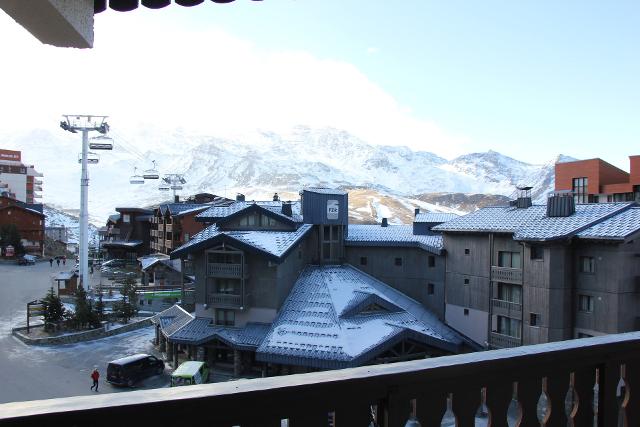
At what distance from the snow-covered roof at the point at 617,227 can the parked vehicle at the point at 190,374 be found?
617 inches

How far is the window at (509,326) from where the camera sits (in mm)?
20797

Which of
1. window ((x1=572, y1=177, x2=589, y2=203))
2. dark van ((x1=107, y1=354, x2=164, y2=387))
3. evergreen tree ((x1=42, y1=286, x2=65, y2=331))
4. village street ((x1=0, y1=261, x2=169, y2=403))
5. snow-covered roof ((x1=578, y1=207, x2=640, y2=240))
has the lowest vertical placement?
village street ((x1=0, y1=261, x2=169, y2=403))

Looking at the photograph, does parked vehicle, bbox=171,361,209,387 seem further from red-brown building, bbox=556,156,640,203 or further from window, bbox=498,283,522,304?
red-brown building, bbox=556,156,640,203

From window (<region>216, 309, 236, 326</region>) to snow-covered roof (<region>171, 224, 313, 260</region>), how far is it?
3.19 metres

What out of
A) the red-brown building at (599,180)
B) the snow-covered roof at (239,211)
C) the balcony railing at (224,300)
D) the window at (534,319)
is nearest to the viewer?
the window at (534,319)

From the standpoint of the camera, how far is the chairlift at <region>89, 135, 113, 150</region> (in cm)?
3794

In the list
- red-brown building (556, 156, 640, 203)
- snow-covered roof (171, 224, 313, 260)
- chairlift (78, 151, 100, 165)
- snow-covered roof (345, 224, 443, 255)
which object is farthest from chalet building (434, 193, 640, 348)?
chairlift (78, 151, 100, 165)

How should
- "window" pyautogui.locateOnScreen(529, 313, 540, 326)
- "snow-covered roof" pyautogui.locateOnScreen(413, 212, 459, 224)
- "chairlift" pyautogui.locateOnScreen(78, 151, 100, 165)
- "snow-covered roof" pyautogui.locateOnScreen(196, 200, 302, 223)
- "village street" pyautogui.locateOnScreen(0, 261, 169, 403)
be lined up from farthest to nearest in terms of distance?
1. "chairlift" pyautogui.locateOnScreen(78, 151, 100, 165)
2. "snow-covered roof" pyautogui.locateOnScreen(413, 212, 459, 224)
3. "snow-covered roof" pyautogui.locateOnScreen(196, 200, 302, 223)
4. "window" pyautogui.locateOnScreen(529, 313, 540, 326)
5. "village street" pyautogui.locateOnScreen(0, 261, 169, 403)

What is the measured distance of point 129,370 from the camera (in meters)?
19.6

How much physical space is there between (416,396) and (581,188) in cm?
4486

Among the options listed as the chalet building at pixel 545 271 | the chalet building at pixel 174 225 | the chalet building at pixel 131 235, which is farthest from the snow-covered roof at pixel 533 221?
the chalet building at pixel 131 235

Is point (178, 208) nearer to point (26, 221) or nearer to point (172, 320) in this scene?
point (26, 221)

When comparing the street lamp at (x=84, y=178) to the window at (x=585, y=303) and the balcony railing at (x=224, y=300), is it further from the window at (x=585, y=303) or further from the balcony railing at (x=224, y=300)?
the window at (x=585, y=303)

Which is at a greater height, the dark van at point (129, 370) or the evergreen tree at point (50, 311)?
the evergreen tree at point (50, 311)
